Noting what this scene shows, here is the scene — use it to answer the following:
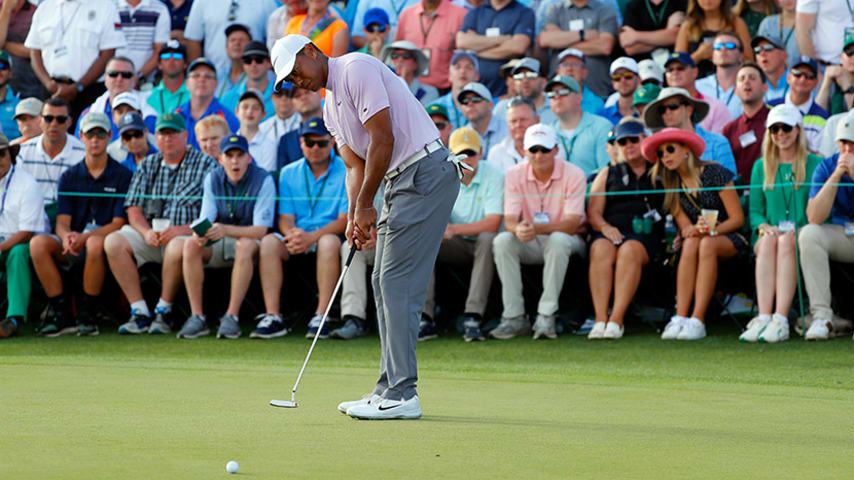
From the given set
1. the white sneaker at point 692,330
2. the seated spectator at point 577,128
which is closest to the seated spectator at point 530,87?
the seated spectator at point 577,128

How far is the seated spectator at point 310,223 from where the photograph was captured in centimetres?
962

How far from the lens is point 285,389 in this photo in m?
6.24

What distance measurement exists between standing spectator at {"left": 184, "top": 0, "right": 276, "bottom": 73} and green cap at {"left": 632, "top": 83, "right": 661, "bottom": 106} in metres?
4.57

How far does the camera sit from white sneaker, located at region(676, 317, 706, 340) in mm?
8914

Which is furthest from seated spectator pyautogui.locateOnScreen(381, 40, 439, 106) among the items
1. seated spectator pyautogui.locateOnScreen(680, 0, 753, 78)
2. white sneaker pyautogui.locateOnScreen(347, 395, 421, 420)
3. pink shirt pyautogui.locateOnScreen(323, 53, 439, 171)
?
white sneaker pyautogui.locateOnScreen(347, 395, 421, 420)

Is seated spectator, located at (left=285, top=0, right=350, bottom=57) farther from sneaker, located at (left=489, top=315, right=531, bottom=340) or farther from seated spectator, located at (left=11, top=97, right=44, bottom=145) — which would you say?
sneaker, located at (left=489, top=315, right=531, bottom=340)

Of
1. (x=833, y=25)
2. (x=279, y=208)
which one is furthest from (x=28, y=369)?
(x=833, y=25)

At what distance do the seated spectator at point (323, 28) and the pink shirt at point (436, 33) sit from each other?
0.63m

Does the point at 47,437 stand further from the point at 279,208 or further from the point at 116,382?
the point at 279,208

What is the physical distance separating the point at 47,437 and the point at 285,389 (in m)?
2.02

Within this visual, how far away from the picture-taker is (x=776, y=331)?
8.63m

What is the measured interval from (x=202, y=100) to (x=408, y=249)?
23.3ft

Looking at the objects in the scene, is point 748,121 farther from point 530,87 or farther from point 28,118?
point 28,118

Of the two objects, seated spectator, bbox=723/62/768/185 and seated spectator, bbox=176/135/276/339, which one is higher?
seated spectator, bbox=723/62/768/185
